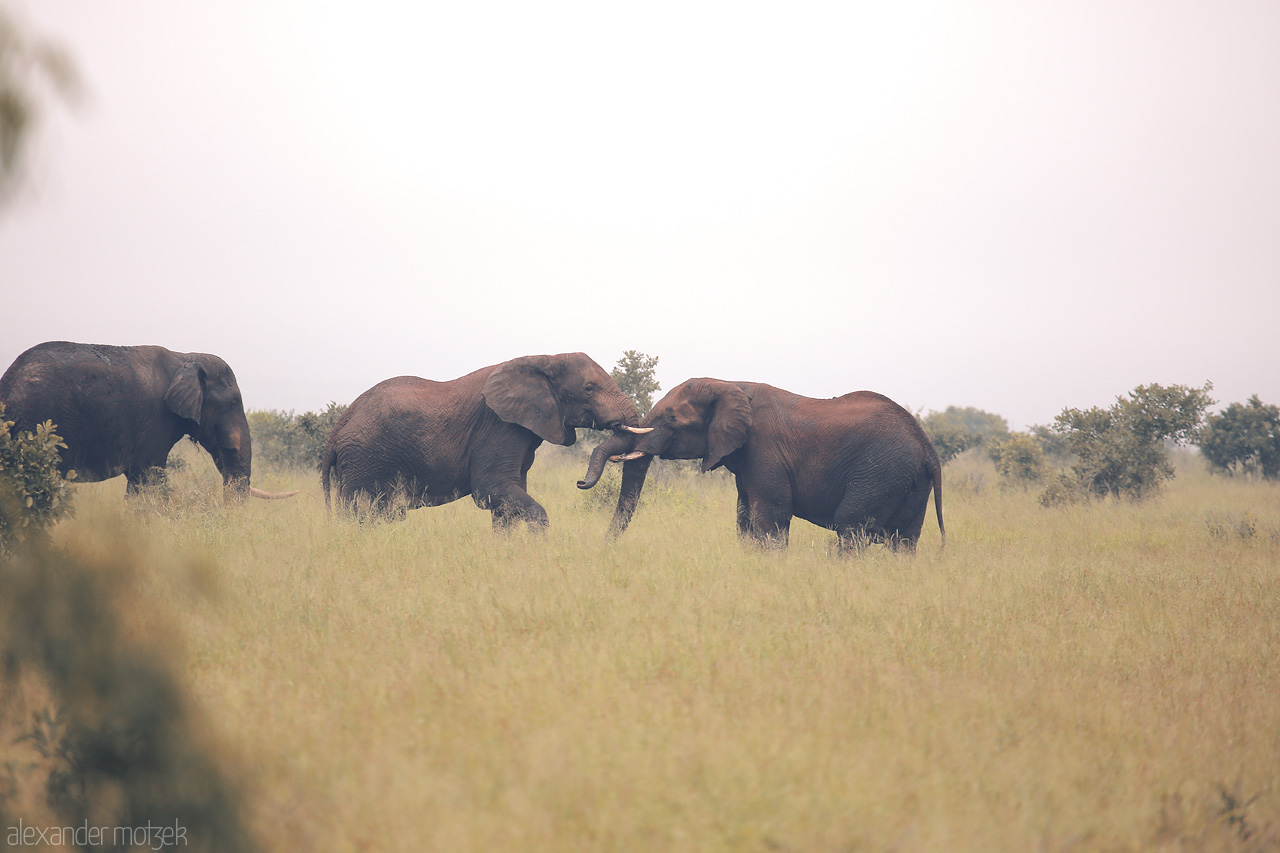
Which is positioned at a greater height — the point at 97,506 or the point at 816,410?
the point at 816,410

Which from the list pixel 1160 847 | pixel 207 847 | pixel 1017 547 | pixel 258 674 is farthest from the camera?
pixel 1017 547

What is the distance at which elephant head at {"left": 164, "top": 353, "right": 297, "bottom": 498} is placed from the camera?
12916mm

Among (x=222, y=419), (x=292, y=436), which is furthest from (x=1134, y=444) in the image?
(x=292, y=436)

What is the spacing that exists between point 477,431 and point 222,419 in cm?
535

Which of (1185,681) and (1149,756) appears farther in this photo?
(1185,681)

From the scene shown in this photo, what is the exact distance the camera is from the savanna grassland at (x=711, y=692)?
3.63 m

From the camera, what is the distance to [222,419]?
13156 millimetres

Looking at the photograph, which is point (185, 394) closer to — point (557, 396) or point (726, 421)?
point (557, 396)

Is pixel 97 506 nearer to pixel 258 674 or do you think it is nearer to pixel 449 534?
pixel 449 534

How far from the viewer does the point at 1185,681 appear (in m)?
5.64

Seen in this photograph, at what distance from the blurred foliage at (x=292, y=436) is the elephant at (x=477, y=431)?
25.2 feet

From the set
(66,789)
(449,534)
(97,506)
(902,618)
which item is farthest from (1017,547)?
(97,506)

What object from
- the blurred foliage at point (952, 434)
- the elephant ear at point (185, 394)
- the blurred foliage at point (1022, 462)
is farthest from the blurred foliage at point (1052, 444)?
the elephant ear at point (185, 394)

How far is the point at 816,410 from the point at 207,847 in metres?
8.32
